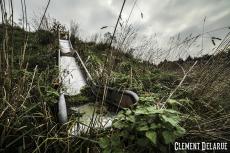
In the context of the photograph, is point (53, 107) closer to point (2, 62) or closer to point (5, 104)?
point (5, 104)

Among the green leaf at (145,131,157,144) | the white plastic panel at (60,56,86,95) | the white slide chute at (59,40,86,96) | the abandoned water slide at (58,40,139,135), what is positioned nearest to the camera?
the green leaf at (145,131,157,144)

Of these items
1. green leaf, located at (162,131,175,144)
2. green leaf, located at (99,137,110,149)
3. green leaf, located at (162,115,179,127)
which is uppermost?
green leaf, located at (162,115,179,127)

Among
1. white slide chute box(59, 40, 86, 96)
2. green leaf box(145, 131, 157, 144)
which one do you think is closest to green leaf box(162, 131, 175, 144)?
green leaf box(145, 131, 157, 144)

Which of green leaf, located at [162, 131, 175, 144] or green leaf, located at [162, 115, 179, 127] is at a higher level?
green leaf, located at [162, 115, 179, 127]

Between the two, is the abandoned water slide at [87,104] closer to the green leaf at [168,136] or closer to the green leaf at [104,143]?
the green leaf at [104,143]

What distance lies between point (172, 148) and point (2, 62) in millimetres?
1671

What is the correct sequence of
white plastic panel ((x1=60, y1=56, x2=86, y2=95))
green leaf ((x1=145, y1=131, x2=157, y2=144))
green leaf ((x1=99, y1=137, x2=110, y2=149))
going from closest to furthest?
green leaf ((x1=145, y1=131, x2=157, y2=144)) → green leaf ((x1=99, y1=137, x2=110, y2=149)) → white plastic panel ((x1=60, y1=56, x2=86, y2=95))

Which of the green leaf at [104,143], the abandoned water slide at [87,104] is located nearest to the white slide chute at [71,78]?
the abandoned water slide at [87,104]

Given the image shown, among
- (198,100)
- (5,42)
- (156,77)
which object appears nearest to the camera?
(5,42)

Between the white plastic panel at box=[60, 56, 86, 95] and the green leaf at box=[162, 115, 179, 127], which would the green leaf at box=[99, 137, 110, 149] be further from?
the white plastic panel at box=[60, 56, 86, 95]

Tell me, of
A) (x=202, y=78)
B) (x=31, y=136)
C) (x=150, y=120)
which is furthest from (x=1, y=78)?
(x=202, y=78)

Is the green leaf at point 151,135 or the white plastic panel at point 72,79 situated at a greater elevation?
the white plastic panel at point 72,79

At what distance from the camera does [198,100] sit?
131 inches

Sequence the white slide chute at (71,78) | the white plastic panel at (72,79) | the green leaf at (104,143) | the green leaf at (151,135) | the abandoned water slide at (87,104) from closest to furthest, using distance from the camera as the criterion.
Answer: the green leaf at (151,135)
the green leaf at (104,143)
the abandoned water slide at (87,104)
the white slide chute at (71,78)
the white plastic panel at (72,79)
